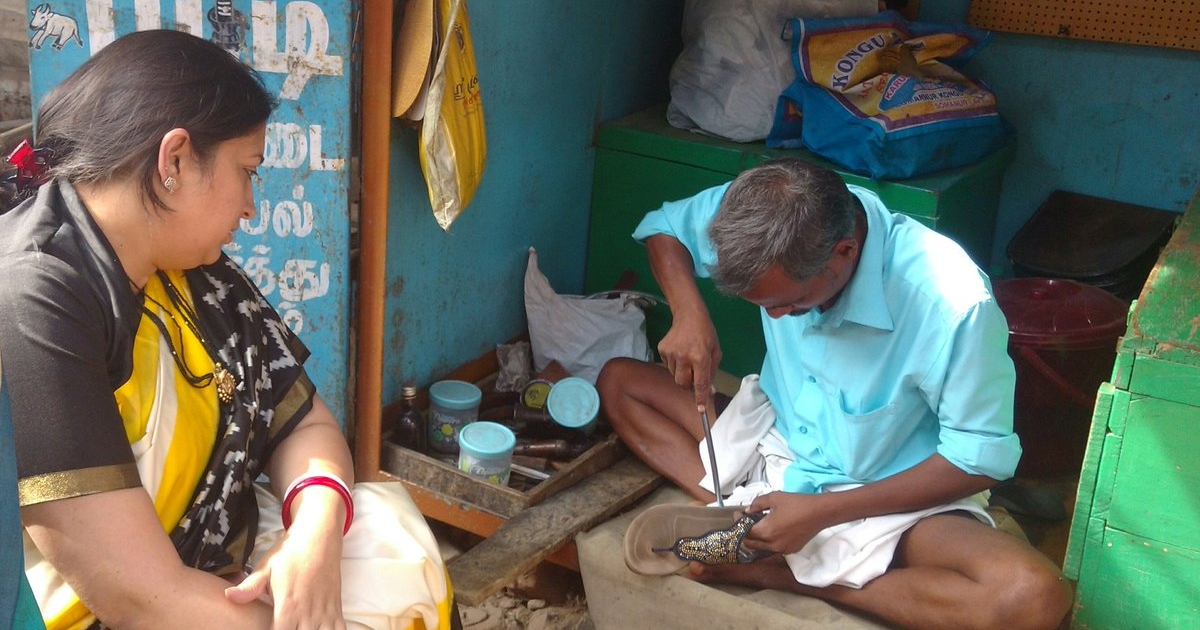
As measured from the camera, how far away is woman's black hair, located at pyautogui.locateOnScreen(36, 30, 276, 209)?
1.56 meters

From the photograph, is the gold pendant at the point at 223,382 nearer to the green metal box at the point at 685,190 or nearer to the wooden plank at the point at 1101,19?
the green metal box at the point at 685,190

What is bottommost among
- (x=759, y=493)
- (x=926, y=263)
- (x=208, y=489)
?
(x=759, y=493)

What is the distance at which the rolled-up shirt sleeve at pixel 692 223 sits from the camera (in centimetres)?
308

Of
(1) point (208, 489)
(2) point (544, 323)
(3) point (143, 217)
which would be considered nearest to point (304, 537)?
(1) point (208, 489)

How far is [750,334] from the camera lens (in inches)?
153

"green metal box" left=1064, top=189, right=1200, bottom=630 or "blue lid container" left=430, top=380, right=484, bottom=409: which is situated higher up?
"green metal box" left=1064, top=189, right=1200, bottom=630

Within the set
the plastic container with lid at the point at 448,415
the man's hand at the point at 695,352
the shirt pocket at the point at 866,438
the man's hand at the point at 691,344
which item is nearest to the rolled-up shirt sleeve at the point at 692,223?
the man's hand at the point at 691,344

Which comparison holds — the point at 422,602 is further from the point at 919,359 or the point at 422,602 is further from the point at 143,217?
the point at 919,359

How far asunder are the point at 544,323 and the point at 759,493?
4.08ft

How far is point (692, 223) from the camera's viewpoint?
10.3ft

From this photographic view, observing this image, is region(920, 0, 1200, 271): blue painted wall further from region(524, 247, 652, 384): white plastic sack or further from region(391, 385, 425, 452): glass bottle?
region(391, 385, 425, 452): glass bottle

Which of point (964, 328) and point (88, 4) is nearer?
point (964, 328)

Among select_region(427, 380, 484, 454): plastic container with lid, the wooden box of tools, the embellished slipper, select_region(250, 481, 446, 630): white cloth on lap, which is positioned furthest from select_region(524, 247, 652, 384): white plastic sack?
select_region(250, 481, 446, 630): white cloth on lap

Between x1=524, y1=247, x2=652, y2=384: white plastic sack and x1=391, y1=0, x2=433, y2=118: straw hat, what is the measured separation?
3.57 ft
